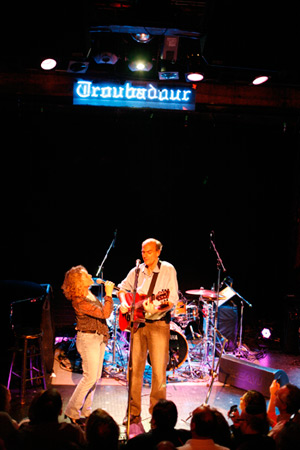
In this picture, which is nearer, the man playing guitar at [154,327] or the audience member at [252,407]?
→ the audience member at [252,407]

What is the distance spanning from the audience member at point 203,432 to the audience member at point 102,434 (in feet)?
1.58

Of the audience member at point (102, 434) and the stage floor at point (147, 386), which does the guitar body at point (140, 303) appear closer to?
the stage floor at point (147, 386)

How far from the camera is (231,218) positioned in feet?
31.4

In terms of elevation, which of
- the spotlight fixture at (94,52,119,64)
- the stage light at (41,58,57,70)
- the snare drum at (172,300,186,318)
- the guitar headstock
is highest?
the spotlight fixture at (94,52,119,64)

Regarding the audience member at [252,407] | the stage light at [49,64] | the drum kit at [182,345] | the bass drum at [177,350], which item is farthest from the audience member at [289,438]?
the stage light at [49,64]

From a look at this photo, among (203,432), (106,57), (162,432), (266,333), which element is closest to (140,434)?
(162,432)

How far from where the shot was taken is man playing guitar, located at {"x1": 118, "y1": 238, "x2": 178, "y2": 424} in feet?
16.8

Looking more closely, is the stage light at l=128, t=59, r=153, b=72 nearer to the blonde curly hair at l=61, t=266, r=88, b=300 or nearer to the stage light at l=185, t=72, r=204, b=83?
the stage light at l=185, t=72, r=204, b=83

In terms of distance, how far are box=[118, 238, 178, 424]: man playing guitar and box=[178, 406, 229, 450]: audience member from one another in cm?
171

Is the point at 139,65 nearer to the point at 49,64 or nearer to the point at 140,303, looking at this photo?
the point at 49,64

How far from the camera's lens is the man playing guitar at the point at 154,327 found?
16.8ft

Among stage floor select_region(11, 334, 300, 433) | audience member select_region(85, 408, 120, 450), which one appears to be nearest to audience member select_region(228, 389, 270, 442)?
audience member select_region(85, 408, 120, 450)

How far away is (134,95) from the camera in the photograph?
28.1 ft

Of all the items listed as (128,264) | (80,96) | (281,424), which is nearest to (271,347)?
(128,264)
